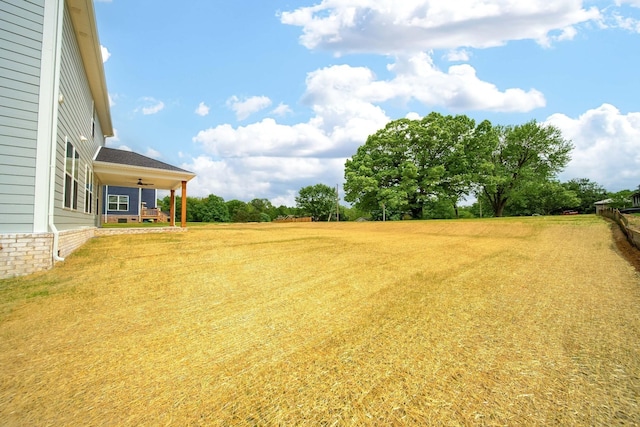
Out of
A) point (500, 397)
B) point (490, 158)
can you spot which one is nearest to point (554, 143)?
point (490, 158)

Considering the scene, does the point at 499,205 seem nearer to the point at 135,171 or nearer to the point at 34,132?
the point at 135,171

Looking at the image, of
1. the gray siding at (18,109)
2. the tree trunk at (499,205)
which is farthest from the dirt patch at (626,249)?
the tree trunk at (499,205)

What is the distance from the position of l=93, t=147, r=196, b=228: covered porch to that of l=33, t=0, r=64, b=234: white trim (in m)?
6.56

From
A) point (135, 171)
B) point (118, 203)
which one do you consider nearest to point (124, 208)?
point (118, 203)

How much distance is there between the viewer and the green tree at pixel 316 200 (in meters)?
62.1

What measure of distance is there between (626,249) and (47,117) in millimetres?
15978

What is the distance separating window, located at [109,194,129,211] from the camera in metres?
24.8

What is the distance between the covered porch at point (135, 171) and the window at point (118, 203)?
10.2m

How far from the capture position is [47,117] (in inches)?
261

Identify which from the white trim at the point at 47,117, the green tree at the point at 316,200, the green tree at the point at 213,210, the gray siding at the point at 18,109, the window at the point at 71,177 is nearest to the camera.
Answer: the gray siding at the point at 18,109

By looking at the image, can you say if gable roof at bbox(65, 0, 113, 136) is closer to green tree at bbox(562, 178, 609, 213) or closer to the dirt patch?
the dirt patch

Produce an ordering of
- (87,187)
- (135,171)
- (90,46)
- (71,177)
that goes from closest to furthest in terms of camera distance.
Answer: (71,177)
(90,46)
(87,187)
(135,171)

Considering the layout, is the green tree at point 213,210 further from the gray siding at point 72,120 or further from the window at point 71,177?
the window at point 71,177

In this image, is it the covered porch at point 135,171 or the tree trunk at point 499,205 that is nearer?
the covered porch at point 135,171
